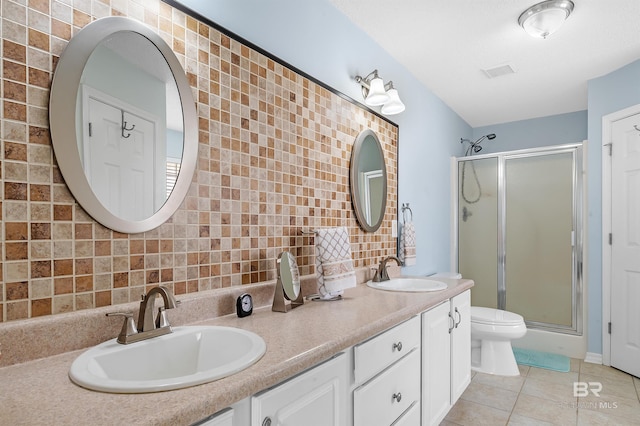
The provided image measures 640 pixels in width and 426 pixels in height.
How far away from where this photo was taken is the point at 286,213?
1.67 metres

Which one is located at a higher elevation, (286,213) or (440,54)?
(440,54)

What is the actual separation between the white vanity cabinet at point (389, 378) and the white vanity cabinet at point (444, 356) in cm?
9

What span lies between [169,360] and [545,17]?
2472 millimetres

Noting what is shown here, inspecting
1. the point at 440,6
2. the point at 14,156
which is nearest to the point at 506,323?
the point at 440,6

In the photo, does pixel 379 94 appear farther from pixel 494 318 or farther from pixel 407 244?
pixel 494 318

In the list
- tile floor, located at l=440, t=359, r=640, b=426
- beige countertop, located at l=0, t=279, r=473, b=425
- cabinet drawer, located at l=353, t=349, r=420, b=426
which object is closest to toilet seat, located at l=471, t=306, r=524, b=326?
tile floor, located at l=440, t=359, r=640, b=426

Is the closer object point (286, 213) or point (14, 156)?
point (14, 156)

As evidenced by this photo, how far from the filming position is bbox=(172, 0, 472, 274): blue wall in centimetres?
155

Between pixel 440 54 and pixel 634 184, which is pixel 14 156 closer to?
pixel 440 54

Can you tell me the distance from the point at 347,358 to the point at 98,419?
72 centimetres

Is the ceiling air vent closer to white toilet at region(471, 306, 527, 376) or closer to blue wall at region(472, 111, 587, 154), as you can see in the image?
blue wall at region(472, 111, 587, 154)

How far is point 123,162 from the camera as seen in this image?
1.09 metres

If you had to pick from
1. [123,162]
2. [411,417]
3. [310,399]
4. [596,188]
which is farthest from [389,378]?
[596,188]

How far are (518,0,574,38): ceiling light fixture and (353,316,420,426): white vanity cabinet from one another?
1.81 metres
